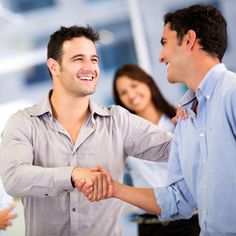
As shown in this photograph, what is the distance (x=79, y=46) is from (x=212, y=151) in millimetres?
846

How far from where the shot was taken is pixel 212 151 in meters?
1.28

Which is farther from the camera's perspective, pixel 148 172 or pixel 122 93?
pixel 122 93

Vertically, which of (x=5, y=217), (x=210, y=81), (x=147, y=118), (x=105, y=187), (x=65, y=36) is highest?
(x=65, y=36)

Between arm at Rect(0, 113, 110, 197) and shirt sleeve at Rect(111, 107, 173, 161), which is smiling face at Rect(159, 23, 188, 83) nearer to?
shirt sleeve at Rect(111, 107, 173, 161)

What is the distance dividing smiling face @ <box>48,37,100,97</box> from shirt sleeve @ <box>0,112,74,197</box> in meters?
0.33

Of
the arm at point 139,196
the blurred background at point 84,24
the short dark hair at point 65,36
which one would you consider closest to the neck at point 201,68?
the arm at point 139,196

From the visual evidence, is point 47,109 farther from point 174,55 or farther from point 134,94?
point 134,94

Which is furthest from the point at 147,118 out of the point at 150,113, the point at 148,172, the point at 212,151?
the point at 212,151

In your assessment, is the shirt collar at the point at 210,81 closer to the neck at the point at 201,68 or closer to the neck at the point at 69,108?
the neck at the point at 201,68

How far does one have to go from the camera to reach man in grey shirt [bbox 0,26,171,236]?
1.52 meters

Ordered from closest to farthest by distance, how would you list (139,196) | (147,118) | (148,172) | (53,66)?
(139,196) < (53,66) < (148,172) < (147,118)

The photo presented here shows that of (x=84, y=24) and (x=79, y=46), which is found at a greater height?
(x=84, y=24)

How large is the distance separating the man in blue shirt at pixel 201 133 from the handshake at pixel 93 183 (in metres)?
0.01

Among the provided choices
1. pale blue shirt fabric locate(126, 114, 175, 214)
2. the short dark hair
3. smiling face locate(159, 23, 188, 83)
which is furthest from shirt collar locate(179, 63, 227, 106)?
pale blue shirt fabric locate(126, 114, 175, 214)
